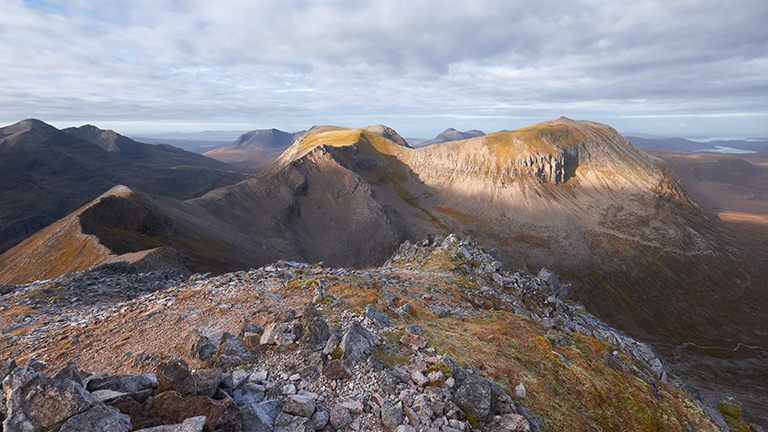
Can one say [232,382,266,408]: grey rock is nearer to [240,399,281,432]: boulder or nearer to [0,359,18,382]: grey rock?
[240,399,281,432]: boulder

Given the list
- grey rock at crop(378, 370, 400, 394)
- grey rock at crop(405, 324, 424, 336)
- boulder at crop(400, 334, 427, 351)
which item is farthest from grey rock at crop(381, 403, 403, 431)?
grey rock at crop(405, 324, 424, 336)

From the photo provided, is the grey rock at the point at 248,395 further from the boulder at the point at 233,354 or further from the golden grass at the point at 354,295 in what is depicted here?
the golden grass at the point at 354,295

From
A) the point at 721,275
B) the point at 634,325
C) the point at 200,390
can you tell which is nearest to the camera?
the point at 200,390

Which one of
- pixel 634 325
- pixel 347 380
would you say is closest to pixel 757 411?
pixel 634 325

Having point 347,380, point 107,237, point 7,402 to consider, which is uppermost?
point 7,402

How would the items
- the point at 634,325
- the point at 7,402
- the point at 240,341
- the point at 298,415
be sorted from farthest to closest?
the point at 634,325, the point at 240,341, the point at 298,415, the point at 7,402

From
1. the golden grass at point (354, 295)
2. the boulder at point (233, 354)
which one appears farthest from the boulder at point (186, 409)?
the golden grass at point (354, 295)

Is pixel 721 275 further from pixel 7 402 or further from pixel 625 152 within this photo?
pixel 7 402

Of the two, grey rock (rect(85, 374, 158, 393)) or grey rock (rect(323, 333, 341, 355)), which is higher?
grey rock (rect(85, 374, 158, 393))
